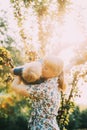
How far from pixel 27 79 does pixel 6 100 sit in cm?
31

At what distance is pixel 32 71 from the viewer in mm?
3242

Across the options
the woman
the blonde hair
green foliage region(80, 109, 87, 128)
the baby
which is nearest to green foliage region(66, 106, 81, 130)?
green foliage region(80, 109, 87, 128)

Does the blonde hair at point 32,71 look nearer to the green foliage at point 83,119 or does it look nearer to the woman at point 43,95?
the woman at point 43,95

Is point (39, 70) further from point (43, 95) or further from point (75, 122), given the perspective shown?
point (75, 122)

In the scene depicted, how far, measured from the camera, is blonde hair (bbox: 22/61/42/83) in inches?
128

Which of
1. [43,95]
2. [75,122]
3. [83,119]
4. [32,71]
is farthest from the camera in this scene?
[83,119]

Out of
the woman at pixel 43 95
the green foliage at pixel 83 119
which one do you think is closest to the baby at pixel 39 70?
the woman at pixel 43 95

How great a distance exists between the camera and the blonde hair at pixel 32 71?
3.25m

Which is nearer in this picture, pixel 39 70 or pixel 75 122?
pixel 39 70

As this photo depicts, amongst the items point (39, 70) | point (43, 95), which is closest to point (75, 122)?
point (43, 95)

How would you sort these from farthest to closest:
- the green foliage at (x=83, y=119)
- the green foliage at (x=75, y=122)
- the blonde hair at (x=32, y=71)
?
the green foliage at (x=83, y=119) → the green foliage at (x=75, y=122) → the blonde hair at (x=32, y=71)

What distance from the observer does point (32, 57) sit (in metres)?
15.3

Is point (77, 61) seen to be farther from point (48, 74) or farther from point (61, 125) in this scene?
point (61, 125)

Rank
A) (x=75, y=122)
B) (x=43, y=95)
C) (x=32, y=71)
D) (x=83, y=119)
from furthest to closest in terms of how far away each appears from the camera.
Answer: (x=83, y=119)
(x=75, y=122)
(x=43, y=95)
(x=32, y=71)
